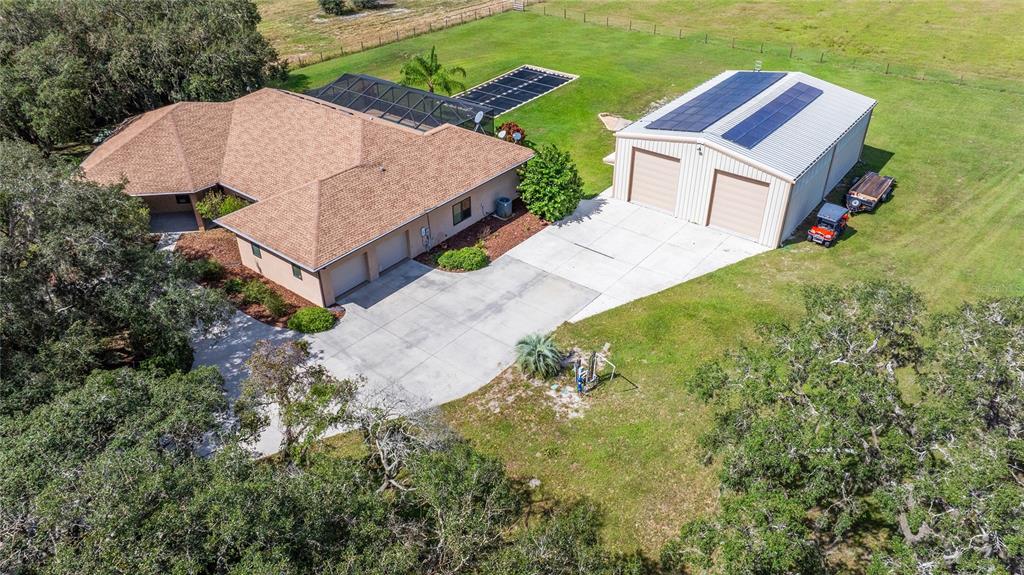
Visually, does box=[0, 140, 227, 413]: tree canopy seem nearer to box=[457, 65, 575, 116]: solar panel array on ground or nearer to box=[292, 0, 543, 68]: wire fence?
box=[457, 65, 575, 116]: solar panel array on ground

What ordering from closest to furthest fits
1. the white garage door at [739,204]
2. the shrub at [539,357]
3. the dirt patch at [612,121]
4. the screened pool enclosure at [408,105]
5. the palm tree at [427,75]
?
1. the shrub at [539,357]
2. the white garage door at [739,204]
3. the screened pool enclosure at [408,105]
4. the palm tree at [427,75]
5. the dirt patch at [612,121]

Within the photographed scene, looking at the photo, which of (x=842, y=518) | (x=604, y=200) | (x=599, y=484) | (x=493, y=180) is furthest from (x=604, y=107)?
(x=842, y=518)

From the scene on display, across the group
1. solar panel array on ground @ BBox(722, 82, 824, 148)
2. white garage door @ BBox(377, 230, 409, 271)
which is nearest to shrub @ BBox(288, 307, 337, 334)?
white garage door @ BBox(377, 230, 409, 271)

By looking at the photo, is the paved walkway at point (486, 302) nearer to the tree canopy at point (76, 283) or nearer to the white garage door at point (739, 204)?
the white garage door at point (739, 204)

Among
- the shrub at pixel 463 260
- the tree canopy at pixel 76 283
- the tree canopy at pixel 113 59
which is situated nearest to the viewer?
the tree canopy at pixel 76 283

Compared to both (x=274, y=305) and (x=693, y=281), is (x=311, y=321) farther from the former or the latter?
(x=693, y=281)

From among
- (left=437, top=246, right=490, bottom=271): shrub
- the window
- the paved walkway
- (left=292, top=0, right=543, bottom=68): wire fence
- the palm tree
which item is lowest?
the paved walkway

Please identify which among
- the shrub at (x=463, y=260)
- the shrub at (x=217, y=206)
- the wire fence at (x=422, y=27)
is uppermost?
the wire fence at (x=422, y=27)

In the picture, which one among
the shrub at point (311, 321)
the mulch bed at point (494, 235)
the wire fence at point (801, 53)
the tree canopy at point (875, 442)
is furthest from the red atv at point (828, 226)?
the wire fence at point (801, 53)
